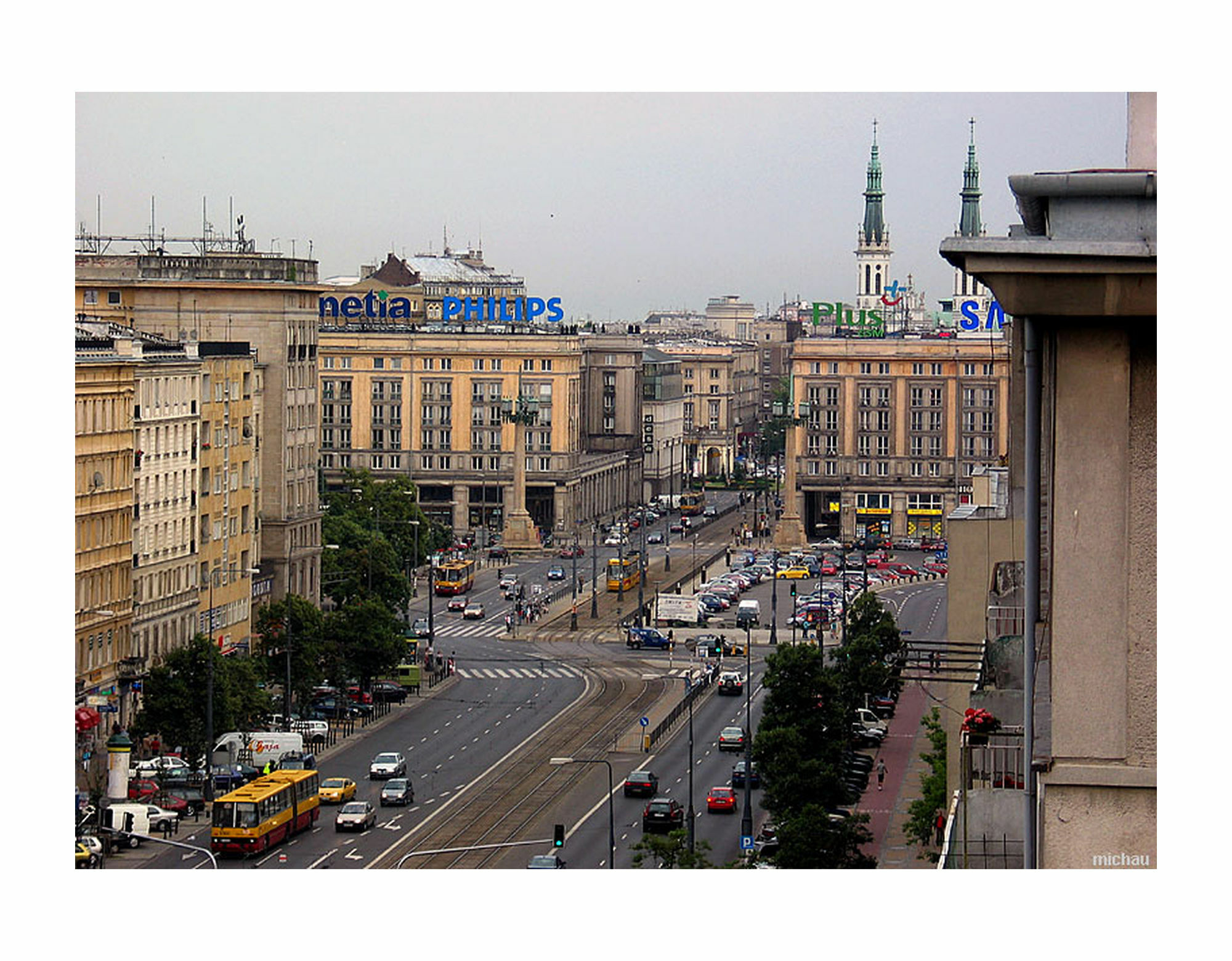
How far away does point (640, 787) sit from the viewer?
6694cm

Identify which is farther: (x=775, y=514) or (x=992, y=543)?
(x=775, y=514)

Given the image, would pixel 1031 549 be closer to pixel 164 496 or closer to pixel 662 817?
pixel 662 817

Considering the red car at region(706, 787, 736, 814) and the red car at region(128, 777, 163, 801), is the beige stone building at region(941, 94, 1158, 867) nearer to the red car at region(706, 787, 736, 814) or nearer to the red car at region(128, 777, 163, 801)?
the red car at region(128, 777, 163, 801)

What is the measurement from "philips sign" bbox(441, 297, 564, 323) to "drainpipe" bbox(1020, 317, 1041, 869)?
481ft

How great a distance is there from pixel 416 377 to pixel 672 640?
55431 mm

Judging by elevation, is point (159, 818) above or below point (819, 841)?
below

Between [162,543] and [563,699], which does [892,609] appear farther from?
[162,543]

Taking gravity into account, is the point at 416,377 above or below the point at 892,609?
above

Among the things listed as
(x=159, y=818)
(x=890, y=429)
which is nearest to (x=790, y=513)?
(x=890, y=429)

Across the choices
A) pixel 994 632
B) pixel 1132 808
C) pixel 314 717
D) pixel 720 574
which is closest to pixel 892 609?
pixel 720 574

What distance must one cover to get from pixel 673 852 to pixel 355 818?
1296cm

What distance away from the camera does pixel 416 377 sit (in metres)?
157

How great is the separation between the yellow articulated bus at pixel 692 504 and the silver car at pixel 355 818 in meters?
106

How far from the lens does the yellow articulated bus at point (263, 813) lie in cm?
5684
